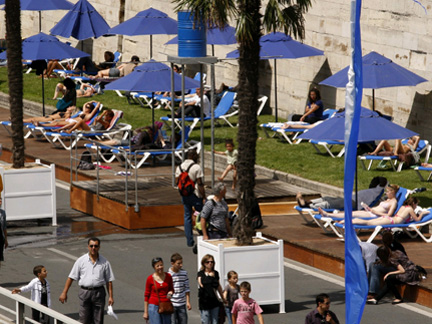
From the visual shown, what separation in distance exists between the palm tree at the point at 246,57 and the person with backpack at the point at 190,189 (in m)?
3.15

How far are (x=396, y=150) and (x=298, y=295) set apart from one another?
6.88 m

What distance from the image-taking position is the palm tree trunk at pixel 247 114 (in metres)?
14.7

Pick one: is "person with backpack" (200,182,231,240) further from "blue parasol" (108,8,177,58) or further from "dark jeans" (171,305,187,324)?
"blue parasol" (108,8,177,58)

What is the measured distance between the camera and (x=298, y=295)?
51.2 feet

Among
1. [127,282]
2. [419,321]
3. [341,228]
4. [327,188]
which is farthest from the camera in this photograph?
[327,188]

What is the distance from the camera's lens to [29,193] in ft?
66.7

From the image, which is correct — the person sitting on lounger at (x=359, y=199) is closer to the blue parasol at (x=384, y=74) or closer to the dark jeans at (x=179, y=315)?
the blue parasol at (x=384, y=74)

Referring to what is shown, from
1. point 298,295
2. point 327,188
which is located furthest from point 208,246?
point 327,188

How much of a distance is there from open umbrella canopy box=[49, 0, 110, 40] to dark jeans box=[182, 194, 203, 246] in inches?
593

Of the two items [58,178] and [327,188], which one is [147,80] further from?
[327,188]

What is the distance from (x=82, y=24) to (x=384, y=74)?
43.9 feet

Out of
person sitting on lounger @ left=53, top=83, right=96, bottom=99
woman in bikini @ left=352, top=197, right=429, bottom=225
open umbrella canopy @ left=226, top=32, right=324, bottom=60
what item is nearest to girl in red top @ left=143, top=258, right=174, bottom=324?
woman in bikini @ left=352, top=197, right=429, bottom=225

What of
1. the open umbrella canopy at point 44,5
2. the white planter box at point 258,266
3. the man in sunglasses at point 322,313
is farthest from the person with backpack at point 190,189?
the open umbrella canopy at point 44,5

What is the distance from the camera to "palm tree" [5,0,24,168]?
20719mm
